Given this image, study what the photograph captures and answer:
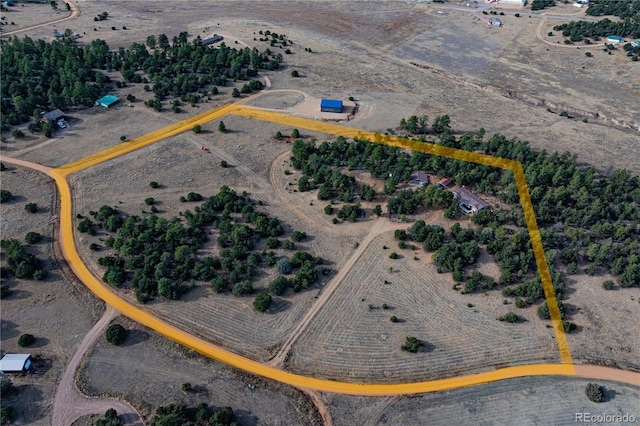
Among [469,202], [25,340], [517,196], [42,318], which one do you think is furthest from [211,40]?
[25,340]

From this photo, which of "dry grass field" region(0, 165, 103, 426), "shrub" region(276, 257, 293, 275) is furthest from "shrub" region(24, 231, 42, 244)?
"shrub" region(276, 257, 293, 275)

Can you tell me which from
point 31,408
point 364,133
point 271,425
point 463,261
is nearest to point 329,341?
point 271,425

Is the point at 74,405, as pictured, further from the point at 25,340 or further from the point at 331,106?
the point at 331,106

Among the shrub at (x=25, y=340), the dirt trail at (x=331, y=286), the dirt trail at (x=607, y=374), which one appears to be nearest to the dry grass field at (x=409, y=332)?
the dirt trail at (x=331, y=286)

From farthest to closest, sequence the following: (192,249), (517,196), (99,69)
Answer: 1. (99,69)
2. (517,196)
3. (192,249)

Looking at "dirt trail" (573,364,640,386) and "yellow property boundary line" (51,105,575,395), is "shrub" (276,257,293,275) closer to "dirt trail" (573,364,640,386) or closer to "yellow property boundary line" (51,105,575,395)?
"yellow property boundary line" (51,105,575,395)

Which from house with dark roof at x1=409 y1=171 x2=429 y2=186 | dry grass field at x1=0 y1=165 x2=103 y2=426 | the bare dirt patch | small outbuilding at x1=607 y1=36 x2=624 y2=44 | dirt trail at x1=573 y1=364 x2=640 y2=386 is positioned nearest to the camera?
dry grass field at x1=0 y1=165 x2=103 y2=426

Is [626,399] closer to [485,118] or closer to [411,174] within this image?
[411,174]

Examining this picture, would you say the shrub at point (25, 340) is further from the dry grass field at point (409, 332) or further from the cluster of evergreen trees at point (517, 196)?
the cluster of evergreen trees at point (517, 196)
